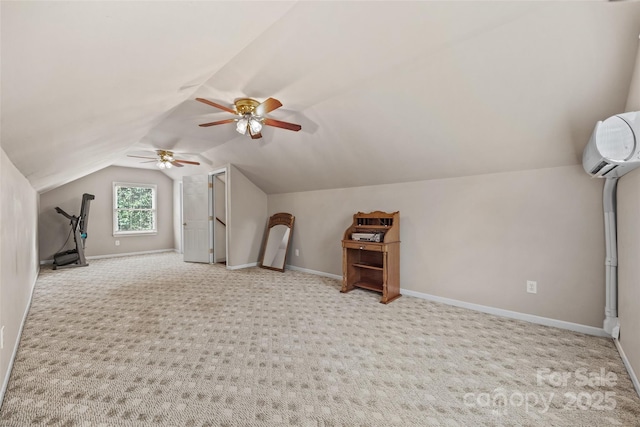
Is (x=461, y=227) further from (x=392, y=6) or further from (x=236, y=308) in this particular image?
(x=236, y=308)

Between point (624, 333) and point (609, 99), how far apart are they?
5.87 feet

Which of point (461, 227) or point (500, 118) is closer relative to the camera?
point (500, 118)

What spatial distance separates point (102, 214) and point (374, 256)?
22.6 ft

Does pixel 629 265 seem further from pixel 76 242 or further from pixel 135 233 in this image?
pixel 135 233

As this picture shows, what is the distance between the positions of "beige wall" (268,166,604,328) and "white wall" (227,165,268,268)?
258 centimetres

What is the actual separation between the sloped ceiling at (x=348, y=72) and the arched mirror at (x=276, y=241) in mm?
2562

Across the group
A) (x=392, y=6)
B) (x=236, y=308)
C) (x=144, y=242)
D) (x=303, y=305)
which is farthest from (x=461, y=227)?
(x=144, y=242)

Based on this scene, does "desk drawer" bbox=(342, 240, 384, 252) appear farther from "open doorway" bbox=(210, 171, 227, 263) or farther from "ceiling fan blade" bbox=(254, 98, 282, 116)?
"open doorway" bbox=(210, 171, 227, 263)

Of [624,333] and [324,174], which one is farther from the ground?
[324,174]

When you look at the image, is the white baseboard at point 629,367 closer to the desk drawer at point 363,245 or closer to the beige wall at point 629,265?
the beige wall at point 629,265

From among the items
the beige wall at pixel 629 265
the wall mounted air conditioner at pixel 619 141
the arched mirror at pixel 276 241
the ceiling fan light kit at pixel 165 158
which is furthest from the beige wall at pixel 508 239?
the ceiling fan light kit at pixel 165 158

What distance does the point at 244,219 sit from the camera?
5.60m

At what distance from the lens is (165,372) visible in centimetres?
197

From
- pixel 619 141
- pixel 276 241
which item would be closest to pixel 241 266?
pixel 276 241
